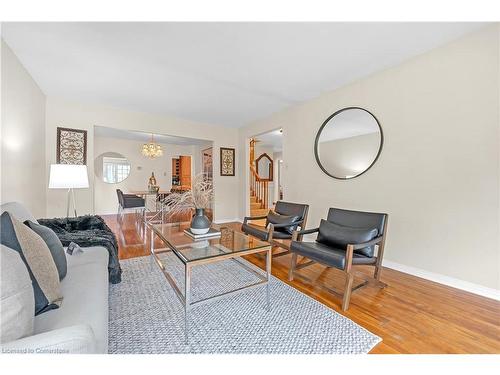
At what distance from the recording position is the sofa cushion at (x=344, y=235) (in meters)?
2.08

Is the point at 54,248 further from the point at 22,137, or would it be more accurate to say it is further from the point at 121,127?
the point at 121,127

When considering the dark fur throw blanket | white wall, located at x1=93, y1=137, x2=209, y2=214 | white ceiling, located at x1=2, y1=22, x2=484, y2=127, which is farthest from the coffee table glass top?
white wall, located at x1=93, y1=137, x2=209, y2=214

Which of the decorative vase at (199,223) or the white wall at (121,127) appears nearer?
the decorative vase at (199,223)

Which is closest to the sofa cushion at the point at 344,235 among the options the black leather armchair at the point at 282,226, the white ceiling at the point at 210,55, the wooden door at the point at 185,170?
the black leather armchair at the point at 282,226

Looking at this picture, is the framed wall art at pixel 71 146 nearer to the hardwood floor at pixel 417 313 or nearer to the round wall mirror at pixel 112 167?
the round wall mirror at pixel 112 167

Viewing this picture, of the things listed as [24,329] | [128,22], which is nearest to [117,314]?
[24,329]

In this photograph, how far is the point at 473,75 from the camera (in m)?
2.06

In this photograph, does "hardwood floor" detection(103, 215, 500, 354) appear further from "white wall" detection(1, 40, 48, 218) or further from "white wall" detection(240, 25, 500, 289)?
"white wall" detection(1, 40, 48, 218)

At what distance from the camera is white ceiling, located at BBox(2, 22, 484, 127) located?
197cm

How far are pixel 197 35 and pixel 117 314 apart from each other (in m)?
2.47

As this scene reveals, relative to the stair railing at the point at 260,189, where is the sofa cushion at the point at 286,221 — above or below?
below

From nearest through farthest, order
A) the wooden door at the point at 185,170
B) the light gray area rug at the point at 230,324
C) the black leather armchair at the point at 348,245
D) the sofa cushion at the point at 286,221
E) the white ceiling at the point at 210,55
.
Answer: the light gray area rug at the point at 230,324 → the black leather armchair at the point at 348,245 → the white ceiling at the point at 210,55 → the sofa cushion at the point at 286,221 → the wooden door at the point at 185,170

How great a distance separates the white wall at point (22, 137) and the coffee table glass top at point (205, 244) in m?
1.61

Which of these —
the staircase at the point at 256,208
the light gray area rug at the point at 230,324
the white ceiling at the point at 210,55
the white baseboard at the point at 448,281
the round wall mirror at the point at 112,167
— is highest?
the white ceiling at the point at 210,55
